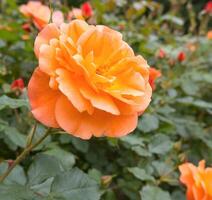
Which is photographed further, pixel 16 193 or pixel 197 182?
pixel 197 182

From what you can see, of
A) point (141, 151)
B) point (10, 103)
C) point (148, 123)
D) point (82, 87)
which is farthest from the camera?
point (148, 123)

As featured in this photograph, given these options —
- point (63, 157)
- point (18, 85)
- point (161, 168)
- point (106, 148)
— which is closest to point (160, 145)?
point (161, 168)

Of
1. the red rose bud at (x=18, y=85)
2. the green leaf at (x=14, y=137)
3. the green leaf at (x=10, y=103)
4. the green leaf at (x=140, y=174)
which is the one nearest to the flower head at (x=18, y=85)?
the red rose bud at (x=18, y=85)

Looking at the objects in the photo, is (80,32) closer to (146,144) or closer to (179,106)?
(146,144)

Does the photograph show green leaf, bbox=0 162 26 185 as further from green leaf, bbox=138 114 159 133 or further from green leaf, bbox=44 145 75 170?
green leaf, bbox=138 114 159 133

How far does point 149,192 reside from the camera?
1.06m

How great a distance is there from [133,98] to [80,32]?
14cm

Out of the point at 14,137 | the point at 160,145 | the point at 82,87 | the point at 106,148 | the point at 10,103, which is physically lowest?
the point at 106,148

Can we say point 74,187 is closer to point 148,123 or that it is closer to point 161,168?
point 161,168

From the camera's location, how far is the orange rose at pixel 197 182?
100cm

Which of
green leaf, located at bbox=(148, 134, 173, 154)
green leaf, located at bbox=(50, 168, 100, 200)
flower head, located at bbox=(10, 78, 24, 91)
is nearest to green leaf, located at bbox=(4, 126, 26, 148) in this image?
flower head, located at bbox=(10, 78, 24, 91)

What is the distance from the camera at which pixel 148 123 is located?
1320 millimetres

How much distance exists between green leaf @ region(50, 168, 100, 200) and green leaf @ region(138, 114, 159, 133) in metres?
0.51

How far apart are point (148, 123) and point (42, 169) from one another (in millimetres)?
502
